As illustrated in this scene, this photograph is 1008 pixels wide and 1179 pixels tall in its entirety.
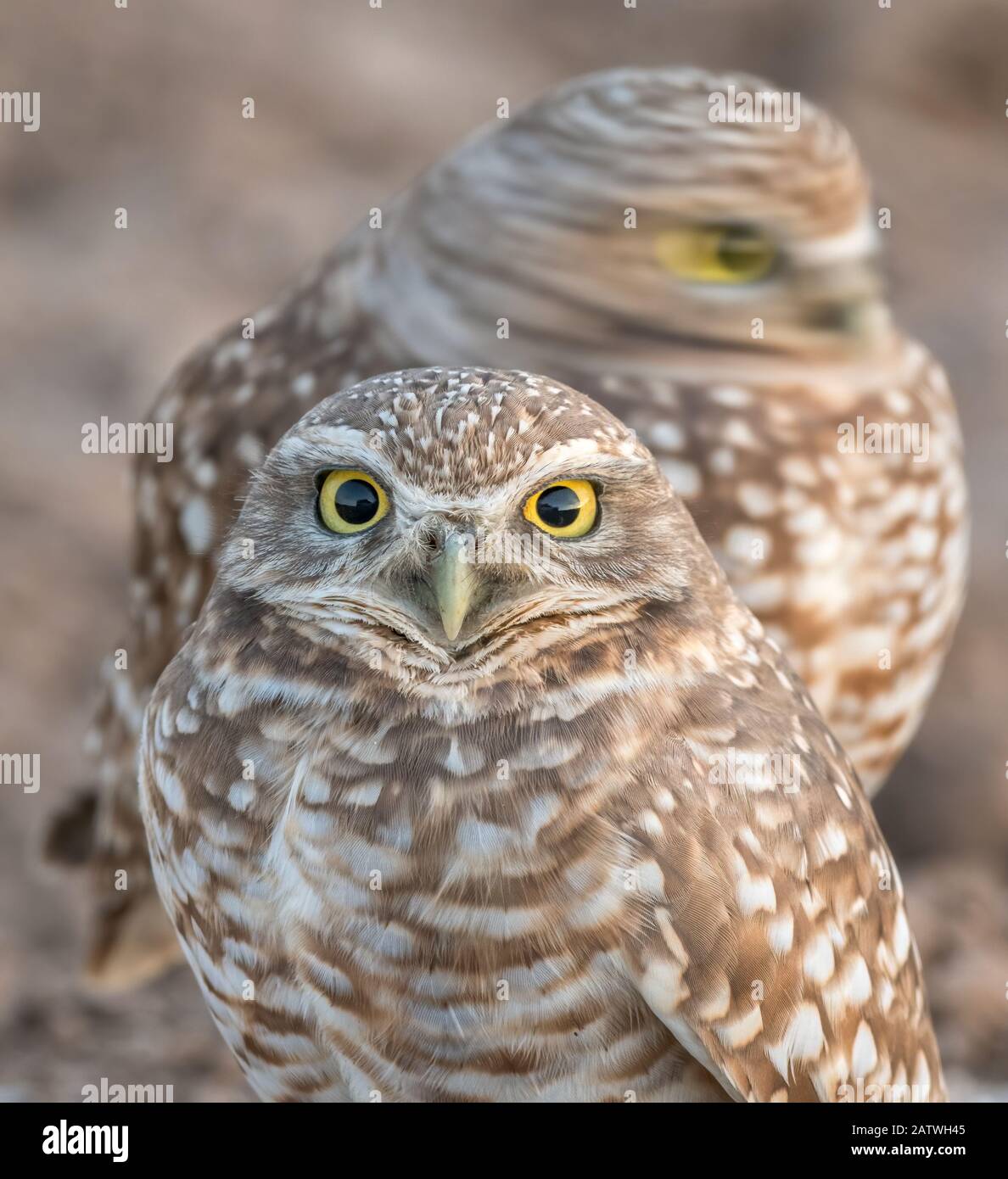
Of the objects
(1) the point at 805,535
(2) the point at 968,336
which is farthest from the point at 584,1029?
(2) the point at 968,336

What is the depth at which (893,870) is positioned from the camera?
2.08 metres

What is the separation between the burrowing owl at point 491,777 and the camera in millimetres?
1612

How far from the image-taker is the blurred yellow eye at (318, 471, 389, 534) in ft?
5.34

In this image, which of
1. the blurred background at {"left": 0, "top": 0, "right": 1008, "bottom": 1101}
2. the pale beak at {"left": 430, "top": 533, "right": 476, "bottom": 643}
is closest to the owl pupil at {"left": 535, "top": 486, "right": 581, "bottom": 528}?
the pale beak at {"left": 430, "top": 533, "right": 476, "bottom": 643}

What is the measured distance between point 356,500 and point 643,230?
3.43 ft

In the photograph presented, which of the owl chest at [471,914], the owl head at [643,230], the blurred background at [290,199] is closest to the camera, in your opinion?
the owl chest at [471,914]

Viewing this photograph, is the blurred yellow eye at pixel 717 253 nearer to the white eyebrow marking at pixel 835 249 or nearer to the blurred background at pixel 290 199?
the white eyebrow marking at pixel 835 249

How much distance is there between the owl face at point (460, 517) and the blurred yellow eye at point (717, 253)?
2.80ft

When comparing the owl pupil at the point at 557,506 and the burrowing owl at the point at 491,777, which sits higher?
the owl pupil at the point at 557,506

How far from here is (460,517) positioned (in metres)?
1.57

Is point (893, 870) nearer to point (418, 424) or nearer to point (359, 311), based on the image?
point (418, 424)

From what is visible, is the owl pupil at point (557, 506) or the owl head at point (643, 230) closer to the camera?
the owl pupil at point (557, 506)

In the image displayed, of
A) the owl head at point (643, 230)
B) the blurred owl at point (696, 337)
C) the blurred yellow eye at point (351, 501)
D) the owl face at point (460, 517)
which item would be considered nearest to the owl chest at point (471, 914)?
the owl face at point (460, 517)

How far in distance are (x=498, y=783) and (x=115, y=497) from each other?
369 cm
